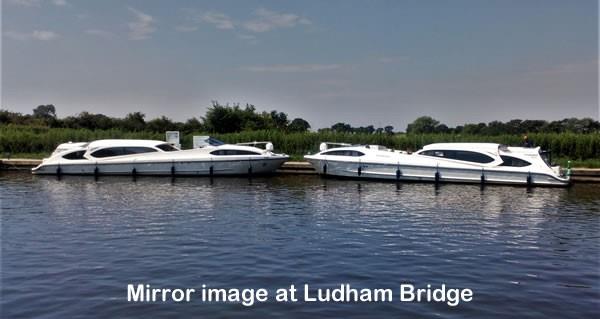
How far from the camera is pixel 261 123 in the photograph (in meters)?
50.0

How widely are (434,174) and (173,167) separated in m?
13.6

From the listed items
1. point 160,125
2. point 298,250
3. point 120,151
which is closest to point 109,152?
point 120,151

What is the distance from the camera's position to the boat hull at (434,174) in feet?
79.1

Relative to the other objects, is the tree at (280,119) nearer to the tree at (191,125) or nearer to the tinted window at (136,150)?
the tree at (191,125)

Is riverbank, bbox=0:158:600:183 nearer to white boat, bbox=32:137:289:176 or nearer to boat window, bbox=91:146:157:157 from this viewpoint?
white boat, bbox=32:137:289:176

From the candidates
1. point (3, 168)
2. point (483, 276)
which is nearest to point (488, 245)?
point (483, 276)

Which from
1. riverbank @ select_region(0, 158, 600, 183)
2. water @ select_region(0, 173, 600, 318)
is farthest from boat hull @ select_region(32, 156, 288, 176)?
water @ select_region(0, 173, 600, 318)

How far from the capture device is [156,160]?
1116 inches

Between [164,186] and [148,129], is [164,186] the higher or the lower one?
the lower one

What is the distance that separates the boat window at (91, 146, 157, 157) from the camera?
28891mm

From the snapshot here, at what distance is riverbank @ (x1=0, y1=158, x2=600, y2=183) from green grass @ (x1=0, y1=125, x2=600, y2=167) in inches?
105

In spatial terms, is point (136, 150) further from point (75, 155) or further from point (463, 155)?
point (463, 155)

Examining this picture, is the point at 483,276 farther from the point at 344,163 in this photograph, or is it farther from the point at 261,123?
the point at 261,123

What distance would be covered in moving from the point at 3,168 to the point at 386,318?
104ft
